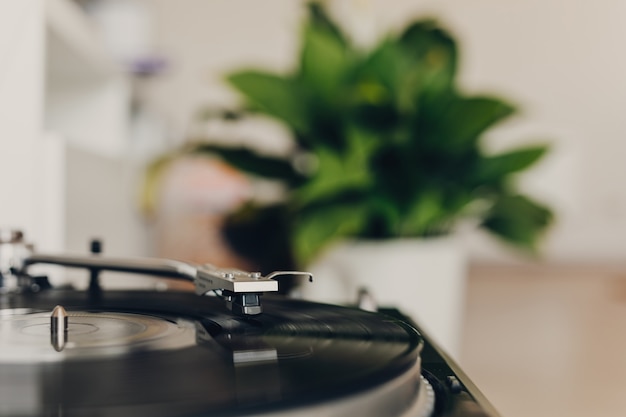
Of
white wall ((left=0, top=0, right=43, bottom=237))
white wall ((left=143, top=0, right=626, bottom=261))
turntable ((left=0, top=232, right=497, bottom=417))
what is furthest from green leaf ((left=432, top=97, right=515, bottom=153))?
white wall ((left=143, top=0, right=626, bottom=261))

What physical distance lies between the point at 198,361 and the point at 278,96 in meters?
1.08

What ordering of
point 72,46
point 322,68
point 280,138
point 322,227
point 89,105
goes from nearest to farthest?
point 72,46
point 322,227
point 322,68
point 89,105
point 280,138

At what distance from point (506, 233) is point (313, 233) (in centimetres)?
45

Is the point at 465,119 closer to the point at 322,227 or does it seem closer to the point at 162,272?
the point at 322,227

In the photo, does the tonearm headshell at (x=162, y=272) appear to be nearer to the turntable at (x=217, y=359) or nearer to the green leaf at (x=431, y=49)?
the turntable at (x=217, y=359)

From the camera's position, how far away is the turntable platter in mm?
257

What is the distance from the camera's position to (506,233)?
145cm

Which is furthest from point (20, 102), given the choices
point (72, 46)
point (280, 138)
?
point (280, 138)

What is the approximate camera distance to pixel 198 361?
1.04 ft

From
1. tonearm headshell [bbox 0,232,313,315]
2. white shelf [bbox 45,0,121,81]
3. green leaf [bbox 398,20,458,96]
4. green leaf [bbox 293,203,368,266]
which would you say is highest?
green leaf [bbox 398,20,458,96]

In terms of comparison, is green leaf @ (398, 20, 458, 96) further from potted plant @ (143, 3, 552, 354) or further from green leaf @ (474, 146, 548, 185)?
green leaf @ (474, 146, 548, 185)

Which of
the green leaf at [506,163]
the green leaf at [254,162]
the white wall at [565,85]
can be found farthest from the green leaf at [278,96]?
the white wall at [565,85]

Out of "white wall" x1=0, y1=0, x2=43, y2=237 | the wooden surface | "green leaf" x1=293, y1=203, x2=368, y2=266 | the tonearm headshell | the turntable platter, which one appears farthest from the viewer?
"green leaf" x1=293, y1=203, x2=368, y2=266

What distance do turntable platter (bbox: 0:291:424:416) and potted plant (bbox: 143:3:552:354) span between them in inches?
31.7
